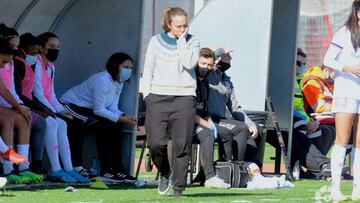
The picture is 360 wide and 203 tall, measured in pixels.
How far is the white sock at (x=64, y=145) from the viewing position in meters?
12.6

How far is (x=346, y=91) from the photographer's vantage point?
10.5 metres

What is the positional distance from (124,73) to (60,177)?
168 centimetres

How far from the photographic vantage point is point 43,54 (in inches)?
510

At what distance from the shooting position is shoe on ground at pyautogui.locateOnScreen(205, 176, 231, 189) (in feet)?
42.6

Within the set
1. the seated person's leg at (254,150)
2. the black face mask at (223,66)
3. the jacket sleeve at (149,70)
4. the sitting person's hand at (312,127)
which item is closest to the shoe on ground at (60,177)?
the jacket sleeve at (149,70)

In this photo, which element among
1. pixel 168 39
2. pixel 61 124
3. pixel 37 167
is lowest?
pixel 37 167

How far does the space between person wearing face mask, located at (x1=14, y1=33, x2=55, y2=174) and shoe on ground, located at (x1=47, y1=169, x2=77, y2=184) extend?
0.11 meters

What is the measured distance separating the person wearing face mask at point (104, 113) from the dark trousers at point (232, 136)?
111 centimetres

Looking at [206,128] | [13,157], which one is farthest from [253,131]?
[13,157]

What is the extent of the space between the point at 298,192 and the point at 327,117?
4057 millimetres

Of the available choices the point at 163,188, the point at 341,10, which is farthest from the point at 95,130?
the point at 341,10

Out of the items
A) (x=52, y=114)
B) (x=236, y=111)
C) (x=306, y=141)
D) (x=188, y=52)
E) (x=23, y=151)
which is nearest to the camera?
(x=188, y=52)

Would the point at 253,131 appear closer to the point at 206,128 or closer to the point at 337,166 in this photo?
the point at 206,128

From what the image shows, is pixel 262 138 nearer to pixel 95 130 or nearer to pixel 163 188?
pixel 95 130
